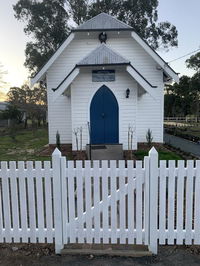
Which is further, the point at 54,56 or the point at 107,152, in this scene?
the point at 54,56

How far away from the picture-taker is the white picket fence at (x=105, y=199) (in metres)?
3.11

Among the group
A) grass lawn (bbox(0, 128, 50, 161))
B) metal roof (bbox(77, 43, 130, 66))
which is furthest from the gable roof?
grass lawn (bbox(0, 128, 50, 161))

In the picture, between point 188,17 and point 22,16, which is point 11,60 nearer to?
point 22,16

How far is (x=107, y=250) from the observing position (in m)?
3.13

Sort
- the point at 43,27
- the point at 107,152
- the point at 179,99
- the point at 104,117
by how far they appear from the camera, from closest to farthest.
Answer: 1. the point at 107,152
2. the point at 104,117
3. the point at 43,27
4. the point at 179,99

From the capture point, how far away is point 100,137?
10.9 m

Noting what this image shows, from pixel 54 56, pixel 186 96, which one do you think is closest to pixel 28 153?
pixel 54 56

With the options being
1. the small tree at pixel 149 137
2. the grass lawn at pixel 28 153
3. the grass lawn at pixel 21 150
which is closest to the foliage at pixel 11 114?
the grass lawn at pixel 21 150

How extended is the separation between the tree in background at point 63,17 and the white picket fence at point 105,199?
77.3ft

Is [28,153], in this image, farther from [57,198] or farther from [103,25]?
[57,198]

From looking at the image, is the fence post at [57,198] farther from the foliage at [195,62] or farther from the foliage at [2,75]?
the foliage at [195,62]

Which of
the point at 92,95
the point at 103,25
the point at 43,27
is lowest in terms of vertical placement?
the point at 92,95

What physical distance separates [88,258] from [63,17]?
86.0ft

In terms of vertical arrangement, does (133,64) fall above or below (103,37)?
below
